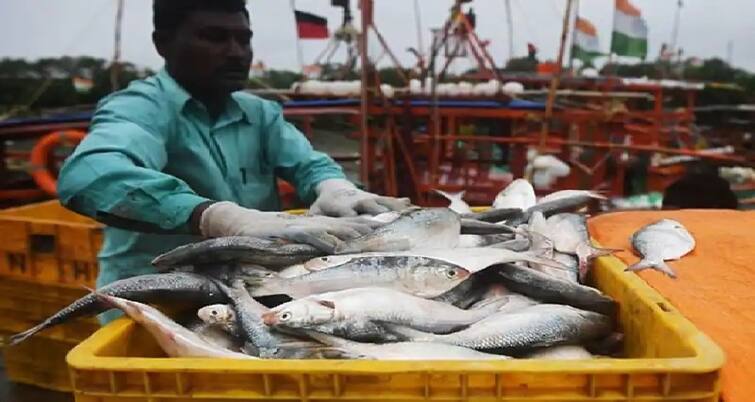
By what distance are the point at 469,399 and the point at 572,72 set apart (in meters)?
9.75

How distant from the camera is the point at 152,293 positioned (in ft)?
4.92

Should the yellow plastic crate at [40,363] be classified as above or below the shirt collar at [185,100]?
below

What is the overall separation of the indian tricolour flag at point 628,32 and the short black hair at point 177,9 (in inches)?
264

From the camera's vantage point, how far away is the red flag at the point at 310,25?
6.92 meters

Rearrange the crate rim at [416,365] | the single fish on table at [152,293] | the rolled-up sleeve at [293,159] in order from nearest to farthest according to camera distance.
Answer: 1. the crate rim at [416,365]
2. the single fish on table at [152,293]
3. the rolled-up sleeve at [293,159]

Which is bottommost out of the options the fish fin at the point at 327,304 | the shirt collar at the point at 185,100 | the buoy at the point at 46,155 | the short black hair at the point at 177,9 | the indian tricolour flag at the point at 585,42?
the buoy at the point at 46,155

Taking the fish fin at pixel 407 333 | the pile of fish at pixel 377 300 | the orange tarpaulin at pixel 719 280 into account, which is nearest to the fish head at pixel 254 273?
the pile of fish at pixel 377 300

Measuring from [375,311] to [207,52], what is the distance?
1.41m

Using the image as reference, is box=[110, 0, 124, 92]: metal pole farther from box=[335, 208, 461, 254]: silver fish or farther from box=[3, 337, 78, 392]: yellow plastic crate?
box=[335, 208, 461, 254]: silver fish

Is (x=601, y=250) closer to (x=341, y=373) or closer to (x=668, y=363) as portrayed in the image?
→ (x=668, y=363)

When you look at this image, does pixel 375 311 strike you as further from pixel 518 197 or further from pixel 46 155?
pixel 46 155

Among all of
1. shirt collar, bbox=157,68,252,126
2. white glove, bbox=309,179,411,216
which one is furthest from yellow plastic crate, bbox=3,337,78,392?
white glove, bbox=309,179,411,216

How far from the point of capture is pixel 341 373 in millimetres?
1105

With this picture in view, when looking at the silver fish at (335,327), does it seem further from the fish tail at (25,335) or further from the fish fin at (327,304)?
the fish tail at (25,335)
